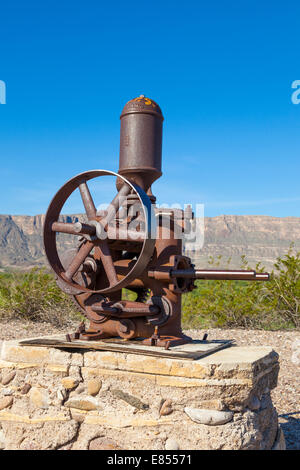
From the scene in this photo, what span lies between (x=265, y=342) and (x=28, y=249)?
90.0 metres

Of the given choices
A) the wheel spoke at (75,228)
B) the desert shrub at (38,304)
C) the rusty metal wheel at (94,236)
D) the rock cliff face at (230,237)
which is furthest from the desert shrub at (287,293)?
the rock cliff face at (230,237)

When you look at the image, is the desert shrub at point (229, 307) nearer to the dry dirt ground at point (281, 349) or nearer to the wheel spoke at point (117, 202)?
the dry dirt ground at point (281, 349)

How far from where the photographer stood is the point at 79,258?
404cm

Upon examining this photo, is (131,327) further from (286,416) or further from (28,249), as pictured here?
(28,249)

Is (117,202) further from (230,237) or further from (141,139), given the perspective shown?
(230,237)

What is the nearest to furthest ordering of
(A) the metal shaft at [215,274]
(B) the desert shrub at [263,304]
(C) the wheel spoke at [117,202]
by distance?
(A) the metal shaft at [215,274]
(C) the wheel spoke at [117,202]
(B) the desert shrub at [263,304]

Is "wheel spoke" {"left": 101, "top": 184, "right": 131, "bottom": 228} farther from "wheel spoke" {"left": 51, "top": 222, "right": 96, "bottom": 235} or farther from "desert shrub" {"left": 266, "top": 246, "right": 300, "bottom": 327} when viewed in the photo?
"desert shrub" {"left": 266, "top": 246, "right": 300, "bottom": 327}

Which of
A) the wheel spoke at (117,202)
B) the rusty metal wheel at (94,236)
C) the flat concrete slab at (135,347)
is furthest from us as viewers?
the wheel spoke at (117,202)

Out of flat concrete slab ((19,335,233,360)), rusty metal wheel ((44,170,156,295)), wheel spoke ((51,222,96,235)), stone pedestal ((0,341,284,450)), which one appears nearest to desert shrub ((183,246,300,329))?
flat concrete slab ((19,335,233,360))

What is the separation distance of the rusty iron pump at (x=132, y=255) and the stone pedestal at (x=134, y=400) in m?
0.35

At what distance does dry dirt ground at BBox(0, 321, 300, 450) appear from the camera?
16.7ft

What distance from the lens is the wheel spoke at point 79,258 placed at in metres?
3.99

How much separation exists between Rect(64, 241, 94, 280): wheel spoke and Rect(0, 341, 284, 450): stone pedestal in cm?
67
